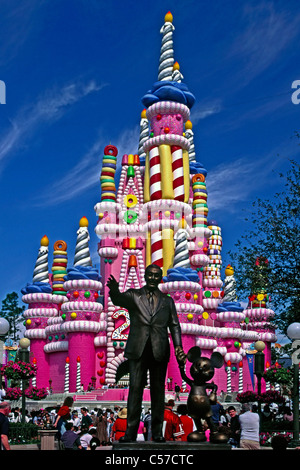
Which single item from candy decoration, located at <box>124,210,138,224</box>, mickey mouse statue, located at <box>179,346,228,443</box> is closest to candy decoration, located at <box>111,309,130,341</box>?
candy decoration, located at <box>124,210,138,224</box>

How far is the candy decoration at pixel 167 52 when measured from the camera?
149 ft

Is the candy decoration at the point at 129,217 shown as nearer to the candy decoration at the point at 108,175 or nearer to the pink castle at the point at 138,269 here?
the pink castle at the point at 138,269

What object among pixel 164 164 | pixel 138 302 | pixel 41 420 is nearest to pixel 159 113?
pixel 164 164

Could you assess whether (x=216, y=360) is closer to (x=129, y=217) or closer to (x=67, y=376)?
(x=67, y=376)

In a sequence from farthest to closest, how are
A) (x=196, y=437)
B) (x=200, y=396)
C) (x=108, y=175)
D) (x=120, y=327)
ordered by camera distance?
(x=108, y=175)
(x=120, y=327)
(x=200, y=396)
(x=196, y=437)

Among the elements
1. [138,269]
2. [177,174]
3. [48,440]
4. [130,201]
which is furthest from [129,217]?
[48,440]

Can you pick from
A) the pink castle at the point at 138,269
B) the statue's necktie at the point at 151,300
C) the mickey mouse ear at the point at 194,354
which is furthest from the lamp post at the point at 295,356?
the pink castle at the point at 138,269

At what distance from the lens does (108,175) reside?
1689 inches

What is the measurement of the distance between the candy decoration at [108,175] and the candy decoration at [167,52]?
6.60 m

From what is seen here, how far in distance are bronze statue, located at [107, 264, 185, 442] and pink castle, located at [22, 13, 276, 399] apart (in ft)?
94.5

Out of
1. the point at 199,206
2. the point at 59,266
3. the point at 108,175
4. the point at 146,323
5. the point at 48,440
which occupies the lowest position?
the point at 48,440

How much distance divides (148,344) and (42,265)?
37.7 meters

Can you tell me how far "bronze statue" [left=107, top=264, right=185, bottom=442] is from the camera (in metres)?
8.74

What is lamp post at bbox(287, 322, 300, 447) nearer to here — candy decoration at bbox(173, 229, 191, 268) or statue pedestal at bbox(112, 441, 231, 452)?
statue pedestal at bbox(112, 441, 231, 452)
